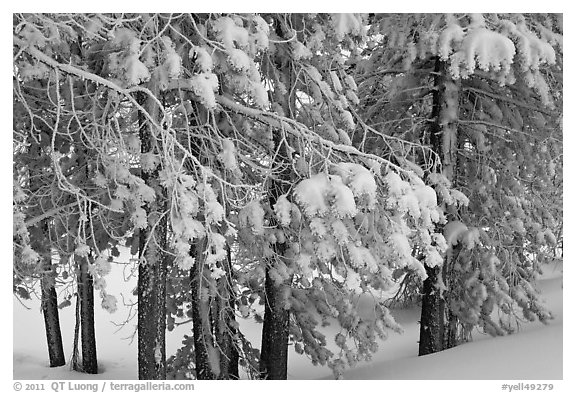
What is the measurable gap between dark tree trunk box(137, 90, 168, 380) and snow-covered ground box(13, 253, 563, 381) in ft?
1.59

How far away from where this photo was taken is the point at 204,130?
260 inches

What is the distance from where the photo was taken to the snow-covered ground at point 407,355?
675 cm

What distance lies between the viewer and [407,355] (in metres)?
9.65

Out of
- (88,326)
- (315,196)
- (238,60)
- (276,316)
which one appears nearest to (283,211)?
(315,196)

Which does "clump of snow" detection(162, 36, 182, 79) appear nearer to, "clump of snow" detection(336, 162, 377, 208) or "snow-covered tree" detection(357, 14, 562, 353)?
"clump of snow" detection(336, 162, 377, 208)

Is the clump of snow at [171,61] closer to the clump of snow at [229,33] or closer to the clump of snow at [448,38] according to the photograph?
the clump of snow at [229,33]

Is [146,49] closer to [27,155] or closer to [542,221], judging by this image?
[27,155]

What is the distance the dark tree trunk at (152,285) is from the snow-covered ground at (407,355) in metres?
0.48

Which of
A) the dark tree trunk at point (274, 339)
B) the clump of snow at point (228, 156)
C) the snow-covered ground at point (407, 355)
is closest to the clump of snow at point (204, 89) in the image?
the clump of snow at point (228, 156)

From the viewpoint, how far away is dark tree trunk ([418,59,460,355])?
8320mm

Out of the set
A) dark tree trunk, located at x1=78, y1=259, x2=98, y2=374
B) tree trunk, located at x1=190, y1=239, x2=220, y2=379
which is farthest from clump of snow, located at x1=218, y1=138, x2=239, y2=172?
dark tree trunk, located at x1=78, y1=259, x2=98, y2=374

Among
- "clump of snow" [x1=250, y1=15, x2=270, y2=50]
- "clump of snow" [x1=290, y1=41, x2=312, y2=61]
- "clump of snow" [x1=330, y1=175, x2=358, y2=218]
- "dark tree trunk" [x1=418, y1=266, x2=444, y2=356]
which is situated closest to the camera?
"clump of snow" [x1=330, y1=175, x2=358, y2=218]
